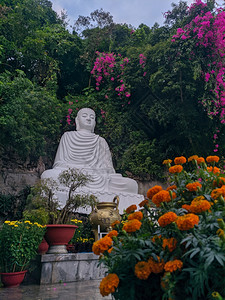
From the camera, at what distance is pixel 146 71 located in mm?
8477

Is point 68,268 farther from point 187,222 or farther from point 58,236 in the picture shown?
point 187,222

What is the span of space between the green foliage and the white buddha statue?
320 centimetres

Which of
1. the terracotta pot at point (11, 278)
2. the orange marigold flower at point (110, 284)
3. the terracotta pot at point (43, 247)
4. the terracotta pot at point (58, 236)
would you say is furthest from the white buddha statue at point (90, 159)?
the orange marigold flower at point (110, 284)

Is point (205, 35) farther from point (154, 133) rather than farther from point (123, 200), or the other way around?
point (123, 200)

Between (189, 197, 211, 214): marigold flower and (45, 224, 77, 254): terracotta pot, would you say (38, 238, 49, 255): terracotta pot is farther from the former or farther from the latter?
(189, 197, 211, 214): marigold flower

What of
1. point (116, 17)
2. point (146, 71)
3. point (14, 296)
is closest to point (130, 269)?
point (14, 296)

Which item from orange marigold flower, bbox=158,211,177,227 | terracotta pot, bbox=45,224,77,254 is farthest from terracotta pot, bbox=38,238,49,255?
orange marigold flower, bbox=158,211,177,227

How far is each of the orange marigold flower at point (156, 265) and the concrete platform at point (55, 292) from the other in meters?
1.46

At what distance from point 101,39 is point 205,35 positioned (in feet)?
14.6

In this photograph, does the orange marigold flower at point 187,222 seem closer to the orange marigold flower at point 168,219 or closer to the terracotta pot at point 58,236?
the orange marigold flower at point 168,219

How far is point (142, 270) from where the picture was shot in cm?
154

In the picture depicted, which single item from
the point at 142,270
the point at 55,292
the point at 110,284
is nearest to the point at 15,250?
the point at 55,292

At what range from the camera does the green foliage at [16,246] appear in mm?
3250

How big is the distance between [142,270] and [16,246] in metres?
2.21
